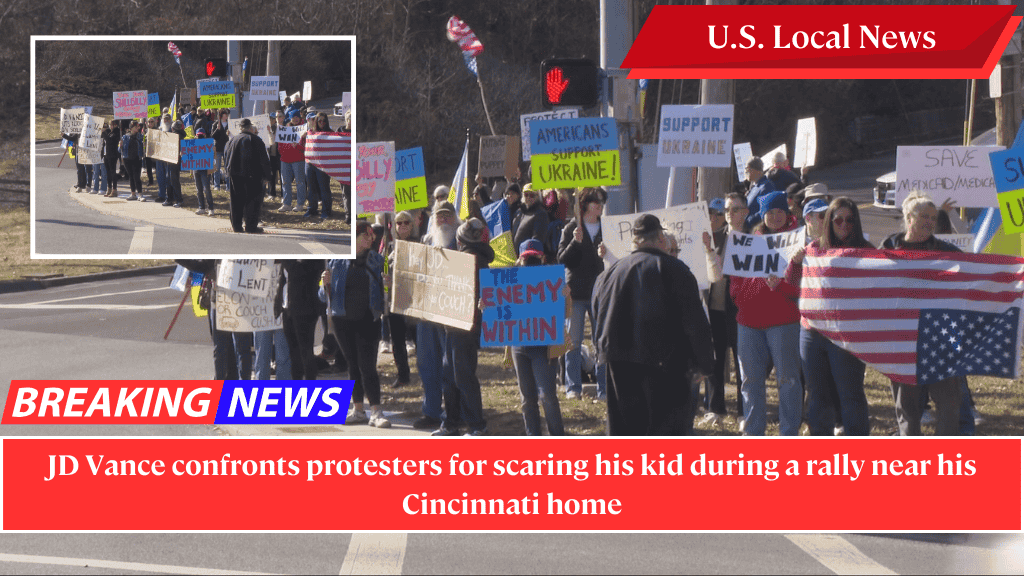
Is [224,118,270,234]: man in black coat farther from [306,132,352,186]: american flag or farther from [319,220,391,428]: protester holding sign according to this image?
[319,220,391,428]: protester holding sign

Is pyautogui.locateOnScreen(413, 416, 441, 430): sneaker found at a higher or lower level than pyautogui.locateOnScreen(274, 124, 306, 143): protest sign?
lower

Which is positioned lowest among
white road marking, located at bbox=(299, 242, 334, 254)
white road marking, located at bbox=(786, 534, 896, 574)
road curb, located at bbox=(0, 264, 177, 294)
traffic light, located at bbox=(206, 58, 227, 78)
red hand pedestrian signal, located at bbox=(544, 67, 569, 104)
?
white road marking, located at bbox=(786, 534, 896, 574)

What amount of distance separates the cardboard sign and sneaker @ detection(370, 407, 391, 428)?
20.3 feet

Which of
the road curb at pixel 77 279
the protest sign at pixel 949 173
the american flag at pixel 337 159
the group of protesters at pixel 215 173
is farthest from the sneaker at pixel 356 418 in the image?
the road curb at pixel 77 279

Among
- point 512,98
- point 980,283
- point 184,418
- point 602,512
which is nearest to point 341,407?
point 184,418

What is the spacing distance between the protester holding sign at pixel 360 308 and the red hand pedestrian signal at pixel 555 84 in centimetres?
219

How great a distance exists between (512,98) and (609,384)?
33.1m

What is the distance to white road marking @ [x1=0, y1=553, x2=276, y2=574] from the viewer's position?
19.2 ft

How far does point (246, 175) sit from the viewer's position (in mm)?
7277

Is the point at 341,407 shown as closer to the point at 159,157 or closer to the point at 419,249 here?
the point at 419,249

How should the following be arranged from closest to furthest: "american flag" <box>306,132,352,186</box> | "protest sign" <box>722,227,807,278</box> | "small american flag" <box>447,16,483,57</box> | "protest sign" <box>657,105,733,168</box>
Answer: "american flag" <box>306,132,352,186</box> → "protest sign" <box>722,227,807,278</box> → "protest sign" <box>657,105,733,168</box> → "small american flag" <box>447,16,483,57</box>

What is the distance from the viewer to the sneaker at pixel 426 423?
9695mm

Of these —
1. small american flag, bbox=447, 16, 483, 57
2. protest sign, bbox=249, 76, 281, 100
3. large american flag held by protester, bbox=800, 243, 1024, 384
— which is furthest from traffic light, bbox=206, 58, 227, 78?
large american flag held by protester, bbox=800, 243, 1024, 384

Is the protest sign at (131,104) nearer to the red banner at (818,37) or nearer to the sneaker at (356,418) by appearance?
the sneaker at (356,418)
